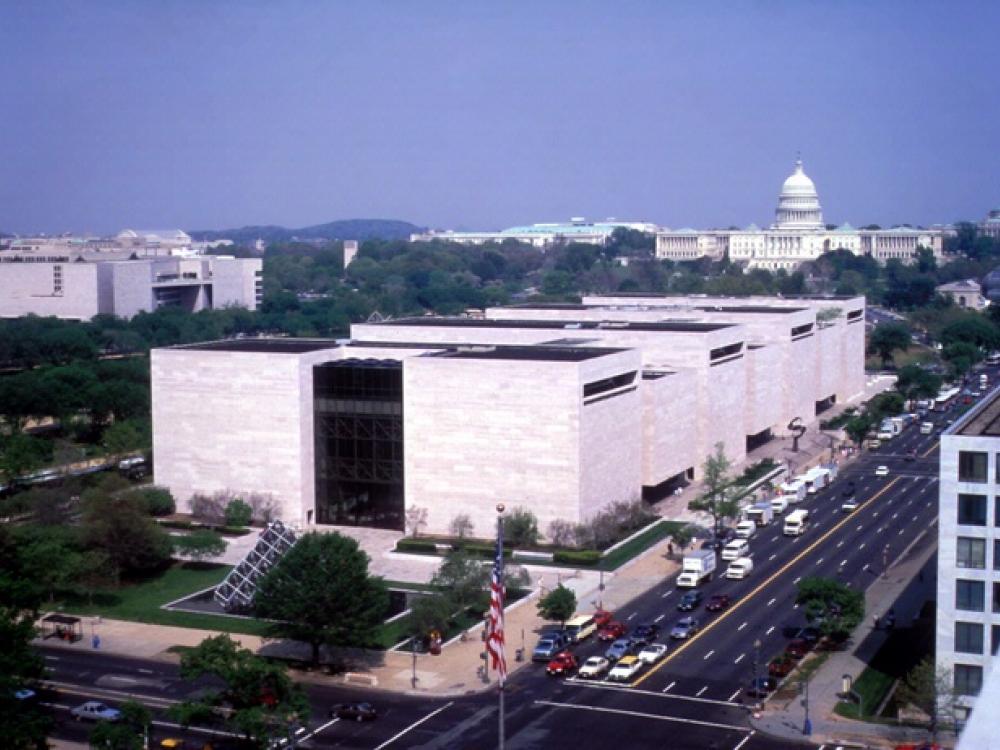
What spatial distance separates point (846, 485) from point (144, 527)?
1213 inches

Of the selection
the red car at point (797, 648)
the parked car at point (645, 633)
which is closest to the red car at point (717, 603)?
the parked car at point (645, 633)

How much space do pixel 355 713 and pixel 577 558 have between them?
14.8m

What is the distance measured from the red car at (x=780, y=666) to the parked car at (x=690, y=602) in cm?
537

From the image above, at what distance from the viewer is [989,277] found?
15162 cm

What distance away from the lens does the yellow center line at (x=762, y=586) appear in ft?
107

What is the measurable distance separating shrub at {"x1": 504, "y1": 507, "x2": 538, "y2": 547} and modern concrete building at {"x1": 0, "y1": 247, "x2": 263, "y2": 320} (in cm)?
7728

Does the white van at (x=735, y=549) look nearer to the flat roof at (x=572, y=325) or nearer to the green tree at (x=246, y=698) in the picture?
the flat roof at (x=572, y=325)

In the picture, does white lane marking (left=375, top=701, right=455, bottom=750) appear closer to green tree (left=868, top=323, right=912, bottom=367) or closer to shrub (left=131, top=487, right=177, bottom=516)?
shrub (left=131, top=487, right=177, bottom=516)

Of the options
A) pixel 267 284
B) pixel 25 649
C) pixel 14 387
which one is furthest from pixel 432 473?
pixel 267 284

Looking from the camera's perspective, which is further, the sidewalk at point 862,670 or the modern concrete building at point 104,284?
the modern concrete building at point 104,284

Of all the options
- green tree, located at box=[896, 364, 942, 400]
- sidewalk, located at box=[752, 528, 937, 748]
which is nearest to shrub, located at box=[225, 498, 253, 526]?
sidewalk, located at box=[752, 528, 937, 748]

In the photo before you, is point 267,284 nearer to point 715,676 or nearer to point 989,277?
point 989,277

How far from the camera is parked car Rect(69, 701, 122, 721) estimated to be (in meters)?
28.4

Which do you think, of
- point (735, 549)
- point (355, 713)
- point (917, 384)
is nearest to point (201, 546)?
point (355, 713)
